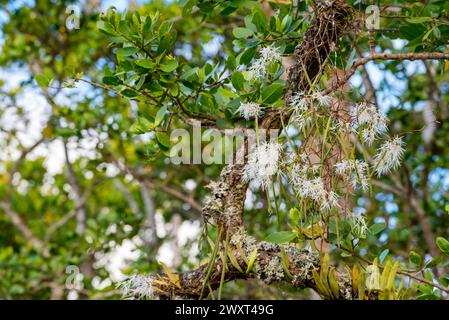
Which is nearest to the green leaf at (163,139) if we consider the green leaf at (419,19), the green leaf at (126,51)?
the green leaf at (126,51)

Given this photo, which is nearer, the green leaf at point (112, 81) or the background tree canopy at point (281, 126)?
the background tree canopy at point (281, 126)

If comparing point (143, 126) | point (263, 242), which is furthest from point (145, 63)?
point (263, 242)

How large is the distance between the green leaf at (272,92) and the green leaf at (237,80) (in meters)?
0.05

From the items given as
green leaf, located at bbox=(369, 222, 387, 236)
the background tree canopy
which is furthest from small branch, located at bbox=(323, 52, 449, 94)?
green leaf, located at bbox=(369, 222, 387, 236)

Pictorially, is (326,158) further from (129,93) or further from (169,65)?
(129,93)

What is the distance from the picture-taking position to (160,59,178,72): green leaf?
1.36 metres

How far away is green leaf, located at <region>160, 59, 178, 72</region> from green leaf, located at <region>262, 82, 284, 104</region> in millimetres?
234

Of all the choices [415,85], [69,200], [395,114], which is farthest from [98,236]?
[69,200]

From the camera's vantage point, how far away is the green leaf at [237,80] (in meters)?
1.24

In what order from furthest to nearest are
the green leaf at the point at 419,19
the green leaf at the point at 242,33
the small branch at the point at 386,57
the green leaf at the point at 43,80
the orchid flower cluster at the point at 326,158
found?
the green leaf at the point at 43,80, the green leaf at the point at 419,19, the green leaf at the point at 242,33, the small branch at the point at 386,57, the orchid flower cluster at the point at 326,158

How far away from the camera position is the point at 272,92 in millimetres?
1241

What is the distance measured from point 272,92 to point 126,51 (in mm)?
373

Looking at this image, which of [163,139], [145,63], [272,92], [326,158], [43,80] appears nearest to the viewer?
[326,158]

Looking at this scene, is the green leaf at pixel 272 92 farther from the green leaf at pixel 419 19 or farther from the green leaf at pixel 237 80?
the green leaf at pixel 419 19
